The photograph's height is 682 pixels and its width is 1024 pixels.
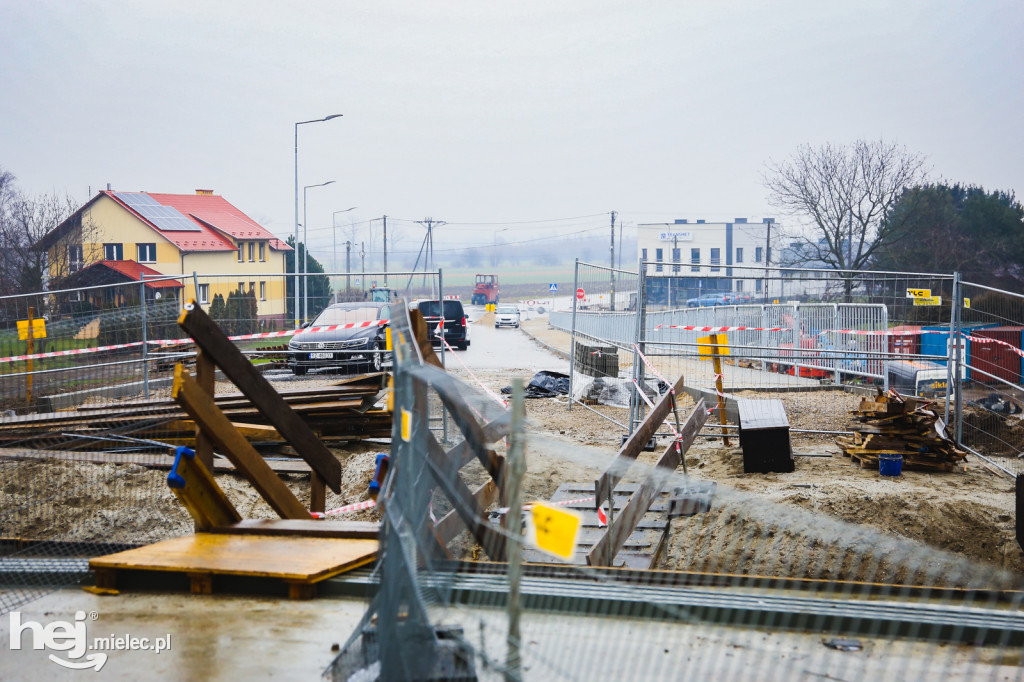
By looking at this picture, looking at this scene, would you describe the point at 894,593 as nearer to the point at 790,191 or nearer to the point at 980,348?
the point at 980,348

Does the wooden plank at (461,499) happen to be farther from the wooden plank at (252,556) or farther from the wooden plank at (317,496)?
the wooden plank at (317,496)

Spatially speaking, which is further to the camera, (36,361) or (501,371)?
(501,371)

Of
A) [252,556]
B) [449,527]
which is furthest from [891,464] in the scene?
[252,556]

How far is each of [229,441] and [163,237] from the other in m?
56.6

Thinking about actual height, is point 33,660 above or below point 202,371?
below

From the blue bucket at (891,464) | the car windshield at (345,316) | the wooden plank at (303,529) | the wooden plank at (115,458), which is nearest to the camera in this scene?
the wooden plank at (303,529)

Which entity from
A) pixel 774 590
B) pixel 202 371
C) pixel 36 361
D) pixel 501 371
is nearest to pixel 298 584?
pixel 202 371

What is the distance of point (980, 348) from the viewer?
41.0ft

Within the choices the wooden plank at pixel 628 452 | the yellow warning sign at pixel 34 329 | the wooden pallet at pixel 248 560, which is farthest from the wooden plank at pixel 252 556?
the yellow warning sign at pixel 34 329

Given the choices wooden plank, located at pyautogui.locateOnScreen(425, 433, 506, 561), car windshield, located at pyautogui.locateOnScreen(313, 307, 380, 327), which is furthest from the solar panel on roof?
wooden plank, located at pyautogui.locateOnScreen(425, 433, 506, 561)

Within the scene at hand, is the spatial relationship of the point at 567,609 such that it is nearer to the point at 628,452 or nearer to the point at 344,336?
the point at 628,452

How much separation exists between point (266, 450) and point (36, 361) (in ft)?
16.0

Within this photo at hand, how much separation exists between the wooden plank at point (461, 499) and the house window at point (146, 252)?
2276 inches

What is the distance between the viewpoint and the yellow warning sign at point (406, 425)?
3369mm
